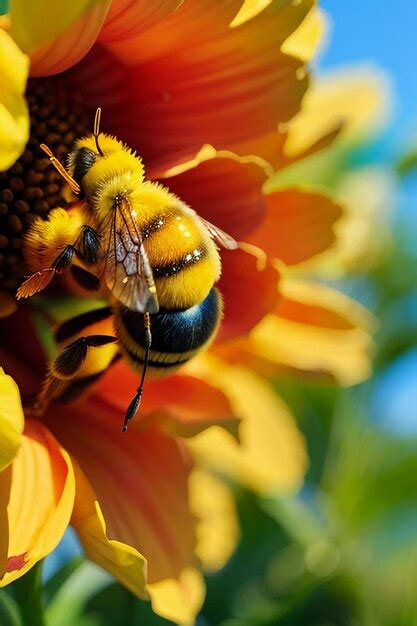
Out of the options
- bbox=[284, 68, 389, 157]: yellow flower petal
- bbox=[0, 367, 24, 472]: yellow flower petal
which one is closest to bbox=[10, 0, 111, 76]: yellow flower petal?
bbox=[0, 367, 24, 472]: yellow flower petal

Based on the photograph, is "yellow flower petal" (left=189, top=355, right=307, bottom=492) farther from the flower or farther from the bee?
the bee

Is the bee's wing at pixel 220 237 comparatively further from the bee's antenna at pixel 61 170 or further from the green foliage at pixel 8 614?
the green foliage at pixel 8 614

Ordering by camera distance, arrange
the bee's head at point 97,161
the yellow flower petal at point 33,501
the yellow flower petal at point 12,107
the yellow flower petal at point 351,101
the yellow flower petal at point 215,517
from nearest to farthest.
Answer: the yellow flower petal at point 12,107
the yellow flower petal at point 33,501
the bee's head at point 97,161
the yellow flower petal at point 215,517
the yellow flower petal at point 351,101

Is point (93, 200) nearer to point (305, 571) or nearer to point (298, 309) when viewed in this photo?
point (298, 309)

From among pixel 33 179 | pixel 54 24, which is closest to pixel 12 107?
pixel 54 24

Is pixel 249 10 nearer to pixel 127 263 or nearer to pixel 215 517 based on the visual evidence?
pixel 127 263

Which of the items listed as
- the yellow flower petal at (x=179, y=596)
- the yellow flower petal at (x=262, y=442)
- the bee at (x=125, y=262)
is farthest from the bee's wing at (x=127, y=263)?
the yellow flower petal at (x=262, y=442)

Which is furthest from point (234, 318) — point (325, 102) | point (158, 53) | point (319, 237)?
point (325, 102)
